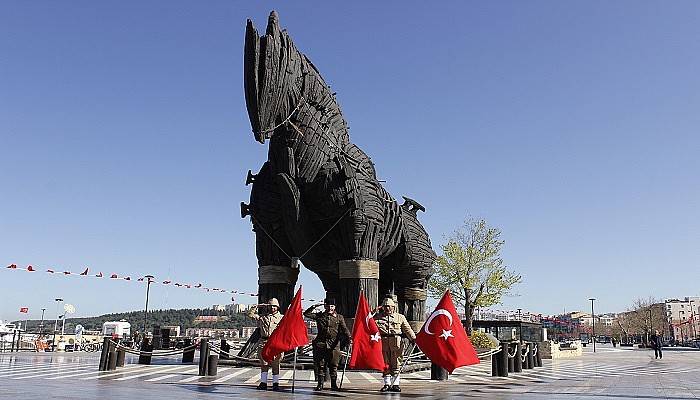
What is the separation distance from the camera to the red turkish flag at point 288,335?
11.1 metres

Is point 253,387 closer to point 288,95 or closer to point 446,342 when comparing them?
point 446,342

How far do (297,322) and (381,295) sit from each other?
24.7 feet

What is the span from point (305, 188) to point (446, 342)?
5.06 metres

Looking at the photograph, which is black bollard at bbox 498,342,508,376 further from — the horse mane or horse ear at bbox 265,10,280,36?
horse ear at bbox 265,10,280,36

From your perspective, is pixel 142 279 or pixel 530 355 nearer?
pixel 530 355

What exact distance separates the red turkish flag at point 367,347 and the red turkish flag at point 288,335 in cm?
95

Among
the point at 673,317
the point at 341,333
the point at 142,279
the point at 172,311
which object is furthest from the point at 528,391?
the point at 673,317

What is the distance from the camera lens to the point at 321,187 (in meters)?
14.2

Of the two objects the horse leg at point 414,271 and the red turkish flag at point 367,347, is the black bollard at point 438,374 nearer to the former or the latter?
the red turkish flag at point 367,347

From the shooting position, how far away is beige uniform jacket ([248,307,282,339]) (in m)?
12.0

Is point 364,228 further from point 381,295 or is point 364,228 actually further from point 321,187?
point 381,295

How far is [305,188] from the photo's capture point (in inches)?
560

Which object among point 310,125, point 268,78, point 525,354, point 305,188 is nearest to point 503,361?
point 525,354

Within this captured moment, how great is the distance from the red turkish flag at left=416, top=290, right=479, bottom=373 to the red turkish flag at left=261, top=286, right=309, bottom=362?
83.6 inches
